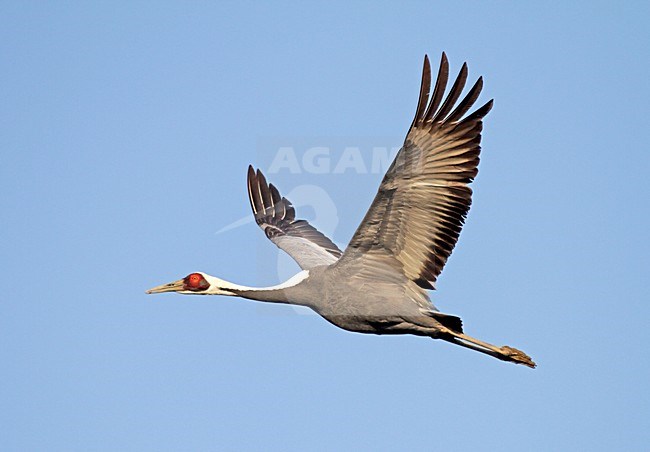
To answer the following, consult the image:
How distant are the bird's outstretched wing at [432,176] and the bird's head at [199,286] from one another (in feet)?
9.40

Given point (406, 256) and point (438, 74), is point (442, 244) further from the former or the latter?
point (438, 74)

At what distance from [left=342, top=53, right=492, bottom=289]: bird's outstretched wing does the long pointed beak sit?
3.55 m

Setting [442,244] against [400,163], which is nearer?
[400,163]

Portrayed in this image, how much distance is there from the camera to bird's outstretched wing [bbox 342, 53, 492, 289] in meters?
13.4

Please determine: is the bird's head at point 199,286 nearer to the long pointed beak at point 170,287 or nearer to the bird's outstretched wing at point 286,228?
the long pointed beak at point 170,287

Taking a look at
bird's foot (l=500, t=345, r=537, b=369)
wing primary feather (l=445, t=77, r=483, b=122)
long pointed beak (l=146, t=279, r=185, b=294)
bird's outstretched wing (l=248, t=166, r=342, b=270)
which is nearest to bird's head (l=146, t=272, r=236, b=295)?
long pointed beak (l=146, t=279, r=185, b=294)

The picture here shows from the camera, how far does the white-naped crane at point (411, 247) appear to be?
13.5 meters

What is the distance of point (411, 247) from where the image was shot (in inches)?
569

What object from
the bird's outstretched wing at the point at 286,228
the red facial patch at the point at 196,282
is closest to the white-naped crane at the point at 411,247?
the red facial patch at the point at 196,282

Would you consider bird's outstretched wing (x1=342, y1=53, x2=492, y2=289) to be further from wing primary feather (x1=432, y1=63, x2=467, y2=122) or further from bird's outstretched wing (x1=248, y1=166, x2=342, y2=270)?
bird's outstretched wing (x1=248, y1=166, x2=342, y2=270)

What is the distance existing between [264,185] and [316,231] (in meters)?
1.54

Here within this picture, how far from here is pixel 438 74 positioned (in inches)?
523

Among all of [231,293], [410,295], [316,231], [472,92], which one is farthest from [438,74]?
[316,231]

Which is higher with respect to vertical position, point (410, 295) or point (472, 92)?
point (472, 92)
